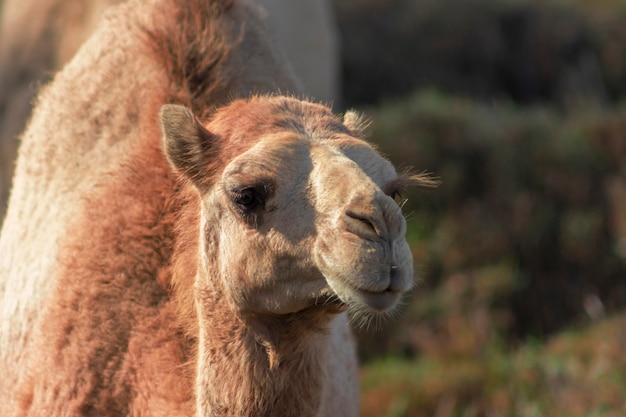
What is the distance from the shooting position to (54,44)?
358 inches

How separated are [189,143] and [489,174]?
26.9 ft

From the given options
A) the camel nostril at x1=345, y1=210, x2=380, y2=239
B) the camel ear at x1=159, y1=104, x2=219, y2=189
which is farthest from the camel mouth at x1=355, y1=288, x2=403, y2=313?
the camel ear at x1=159, y1=104, x2=219, y2=189

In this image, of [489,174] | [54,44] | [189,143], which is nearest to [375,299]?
[189,143]

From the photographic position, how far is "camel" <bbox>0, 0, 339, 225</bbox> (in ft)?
29.1

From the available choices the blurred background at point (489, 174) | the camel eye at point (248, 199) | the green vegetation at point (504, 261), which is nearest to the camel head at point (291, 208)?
the camel eye at point (248, 199)

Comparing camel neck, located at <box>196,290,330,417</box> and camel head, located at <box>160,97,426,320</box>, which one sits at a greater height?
camel head, located at <box>160,97,426,320</box>

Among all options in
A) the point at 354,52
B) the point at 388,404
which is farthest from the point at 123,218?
the point at 354,52

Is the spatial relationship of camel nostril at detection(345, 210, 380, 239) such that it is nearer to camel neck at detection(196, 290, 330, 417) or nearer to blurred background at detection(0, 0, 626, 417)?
camel neck at detection(196, 290, 330, 417)

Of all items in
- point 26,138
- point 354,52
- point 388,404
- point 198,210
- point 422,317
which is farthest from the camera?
point 354,52

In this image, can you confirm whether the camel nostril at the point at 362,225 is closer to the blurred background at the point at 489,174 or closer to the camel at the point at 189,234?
the camel at the point at 189,234

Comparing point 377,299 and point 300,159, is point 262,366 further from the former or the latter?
point 300,159

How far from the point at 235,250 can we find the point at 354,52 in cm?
1206

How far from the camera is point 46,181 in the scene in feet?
15.8

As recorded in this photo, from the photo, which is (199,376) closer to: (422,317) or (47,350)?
(47,350)
